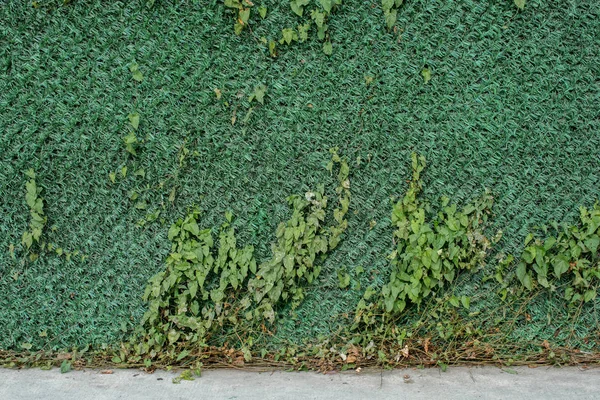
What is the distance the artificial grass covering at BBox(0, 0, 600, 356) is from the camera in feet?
11.8

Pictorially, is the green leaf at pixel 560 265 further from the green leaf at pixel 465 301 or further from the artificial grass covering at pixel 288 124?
the green leaf at pixel 465 301

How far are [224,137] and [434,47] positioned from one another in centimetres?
127

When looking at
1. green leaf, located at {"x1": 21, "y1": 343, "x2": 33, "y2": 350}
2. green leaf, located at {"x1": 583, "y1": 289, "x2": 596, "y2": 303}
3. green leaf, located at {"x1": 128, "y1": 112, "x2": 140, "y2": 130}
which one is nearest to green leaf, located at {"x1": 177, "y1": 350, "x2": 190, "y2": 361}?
green leaf, located at {"x1": 21, "y1": 343, "x2": 33, "y2": 350}

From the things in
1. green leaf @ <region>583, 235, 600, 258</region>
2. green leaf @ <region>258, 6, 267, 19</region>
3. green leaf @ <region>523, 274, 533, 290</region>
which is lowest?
green leaf @ <region>523, 274, 533, 290</region>

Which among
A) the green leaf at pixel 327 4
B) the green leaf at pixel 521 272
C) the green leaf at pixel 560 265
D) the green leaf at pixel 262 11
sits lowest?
the green leaf at pixel 521 272

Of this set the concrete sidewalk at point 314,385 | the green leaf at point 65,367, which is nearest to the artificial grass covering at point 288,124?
the concrete sidewalk at point 314,385

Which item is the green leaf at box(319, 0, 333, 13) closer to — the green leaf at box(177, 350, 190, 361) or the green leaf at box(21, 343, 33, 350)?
the green leaf at box(177, 350, 190, 361)

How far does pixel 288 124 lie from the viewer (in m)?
3.69

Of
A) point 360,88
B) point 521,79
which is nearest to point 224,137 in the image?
point 360,88

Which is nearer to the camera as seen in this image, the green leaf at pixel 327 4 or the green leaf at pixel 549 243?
the green leaf at pixel 327 4

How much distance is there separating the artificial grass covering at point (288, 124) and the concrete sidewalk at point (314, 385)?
27 centimetres

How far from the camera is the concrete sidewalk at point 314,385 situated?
3.48m

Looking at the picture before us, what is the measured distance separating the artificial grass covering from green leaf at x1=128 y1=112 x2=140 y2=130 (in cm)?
4

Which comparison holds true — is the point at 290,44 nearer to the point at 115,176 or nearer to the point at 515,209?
the point at 115,176
